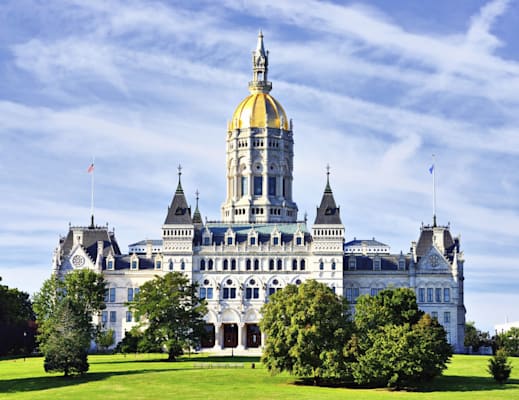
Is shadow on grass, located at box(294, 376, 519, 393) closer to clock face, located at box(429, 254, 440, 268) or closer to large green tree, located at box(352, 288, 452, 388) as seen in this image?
large green tree, located at box(352, 288, 452, 388)

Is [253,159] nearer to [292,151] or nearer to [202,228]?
[292,151]

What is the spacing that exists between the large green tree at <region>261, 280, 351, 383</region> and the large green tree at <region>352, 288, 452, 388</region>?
1550 mm

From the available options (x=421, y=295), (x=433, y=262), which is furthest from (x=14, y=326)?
(x=433, y=262)

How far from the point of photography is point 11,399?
297 feet

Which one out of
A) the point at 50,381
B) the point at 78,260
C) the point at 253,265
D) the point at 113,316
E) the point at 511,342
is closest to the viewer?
the point at 50,381

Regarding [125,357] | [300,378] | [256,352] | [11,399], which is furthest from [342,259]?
[11,399]

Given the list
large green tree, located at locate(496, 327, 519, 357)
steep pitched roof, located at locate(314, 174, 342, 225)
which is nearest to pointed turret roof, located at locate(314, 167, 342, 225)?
steep pitched roof, located at locate(314, 174, 342, 225)

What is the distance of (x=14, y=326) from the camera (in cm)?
14925

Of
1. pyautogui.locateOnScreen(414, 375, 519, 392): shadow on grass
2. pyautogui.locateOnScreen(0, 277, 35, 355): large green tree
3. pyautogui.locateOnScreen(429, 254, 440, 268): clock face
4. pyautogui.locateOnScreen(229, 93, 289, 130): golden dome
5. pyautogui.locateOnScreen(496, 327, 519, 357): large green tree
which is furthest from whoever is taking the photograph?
pyautogui.locateOnScreen(229, 93, 289, 130): golden dome

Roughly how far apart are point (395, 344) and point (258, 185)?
74285 millimetres

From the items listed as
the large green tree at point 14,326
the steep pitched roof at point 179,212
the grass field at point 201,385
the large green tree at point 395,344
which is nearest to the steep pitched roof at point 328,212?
the steep pitched roof at point 179,212

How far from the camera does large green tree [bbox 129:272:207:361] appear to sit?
4902 inches

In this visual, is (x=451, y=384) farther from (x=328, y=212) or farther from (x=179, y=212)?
(x=179, y=212)

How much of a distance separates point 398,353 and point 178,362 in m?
32.1
